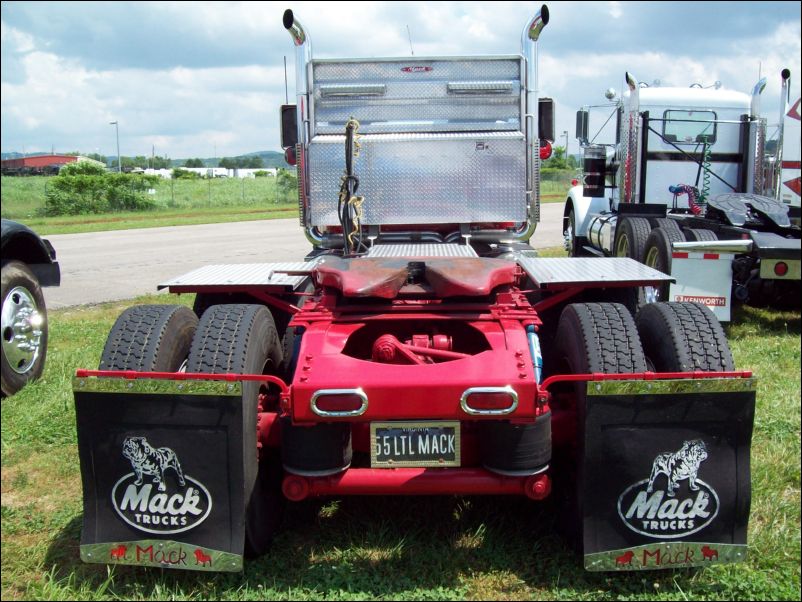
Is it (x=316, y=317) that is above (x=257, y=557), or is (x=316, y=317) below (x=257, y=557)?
above

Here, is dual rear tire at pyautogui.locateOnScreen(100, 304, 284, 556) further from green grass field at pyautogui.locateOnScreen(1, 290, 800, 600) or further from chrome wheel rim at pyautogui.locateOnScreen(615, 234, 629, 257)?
chrome wheel rim at pyautogui.locateOnScreen(615, 234, 629, 257)

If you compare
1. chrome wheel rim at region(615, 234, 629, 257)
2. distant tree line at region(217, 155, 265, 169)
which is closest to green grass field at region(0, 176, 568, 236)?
chrome wheel rim at region(615, 234, 629, 257)

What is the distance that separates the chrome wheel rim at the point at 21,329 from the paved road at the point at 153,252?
4271mm

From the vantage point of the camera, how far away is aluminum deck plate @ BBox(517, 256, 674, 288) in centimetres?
430

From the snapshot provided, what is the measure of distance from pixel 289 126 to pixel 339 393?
385cm

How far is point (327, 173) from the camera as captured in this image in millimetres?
6238

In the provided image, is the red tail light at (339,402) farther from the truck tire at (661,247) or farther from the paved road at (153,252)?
the paved road at (153,252)

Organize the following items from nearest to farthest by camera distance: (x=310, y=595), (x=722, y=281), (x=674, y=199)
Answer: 1. (x=310, y=595)
2. (x=722, y=281)
3. (x=674, y=199)

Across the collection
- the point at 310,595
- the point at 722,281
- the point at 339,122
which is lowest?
the point at 310,595

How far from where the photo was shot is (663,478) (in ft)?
10.7

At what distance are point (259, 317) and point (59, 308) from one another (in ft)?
24.7

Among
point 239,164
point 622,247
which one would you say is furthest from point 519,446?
point 239,164

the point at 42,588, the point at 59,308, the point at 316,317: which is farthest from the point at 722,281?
the point at 59,308

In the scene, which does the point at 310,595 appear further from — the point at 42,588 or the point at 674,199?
the point at 674,199
